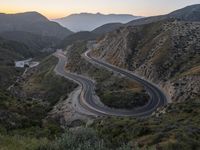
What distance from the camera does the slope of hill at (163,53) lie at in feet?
334

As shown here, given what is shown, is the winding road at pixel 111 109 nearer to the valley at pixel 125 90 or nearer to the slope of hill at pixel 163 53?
the valley at pixel 125 90

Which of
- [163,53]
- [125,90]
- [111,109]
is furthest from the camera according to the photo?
[163,53]

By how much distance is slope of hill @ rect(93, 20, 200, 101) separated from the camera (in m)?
102

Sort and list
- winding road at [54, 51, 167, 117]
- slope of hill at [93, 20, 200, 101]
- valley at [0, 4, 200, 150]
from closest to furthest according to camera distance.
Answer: valley at [0, 4, 200, 150], winding road at [54, 51, 167, 117], slope of hill at [93, 20, 200, 101]

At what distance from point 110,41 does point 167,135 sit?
5999 inches

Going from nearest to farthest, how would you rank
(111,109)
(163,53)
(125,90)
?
1. (111,109)
2. (125,90)
3. (163,53)

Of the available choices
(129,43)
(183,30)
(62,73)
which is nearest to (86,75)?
(62,73)

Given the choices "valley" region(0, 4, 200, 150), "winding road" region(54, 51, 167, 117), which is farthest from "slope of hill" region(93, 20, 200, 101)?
"winding road" region(54, 51, 167, 117)

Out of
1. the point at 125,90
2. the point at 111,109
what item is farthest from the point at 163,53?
the point at 111,109

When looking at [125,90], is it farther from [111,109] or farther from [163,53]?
[163,53]

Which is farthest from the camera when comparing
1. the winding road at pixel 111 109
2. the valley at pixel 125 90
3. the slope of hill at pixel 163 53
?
the slope of hill at pixel 163 53

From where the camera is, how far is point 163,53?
134 metres

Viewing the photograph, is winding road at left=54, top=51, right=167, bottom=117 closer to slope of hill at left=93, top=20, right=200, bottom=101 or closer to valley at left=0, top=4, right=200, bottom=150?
valley at left=0, top=4, right=200, bottom=150

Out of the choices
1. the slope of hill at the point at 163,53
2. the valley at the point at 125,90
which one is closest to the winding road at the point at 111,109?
the valley at the point at 125,90
